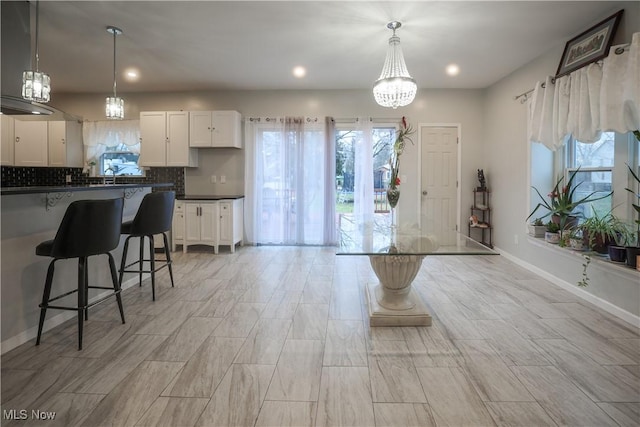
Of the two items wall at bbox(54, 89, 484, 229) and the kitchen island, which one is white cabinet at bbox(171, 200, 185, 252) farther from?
the kitchen island

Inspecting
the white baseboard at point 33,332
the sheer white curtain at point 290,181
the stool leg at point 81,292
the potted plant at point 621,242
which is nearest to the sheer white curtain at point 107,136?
the sheer white curtain at point 290,181

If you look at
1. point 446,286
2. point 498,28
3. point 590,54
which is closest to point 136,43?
point 498,28

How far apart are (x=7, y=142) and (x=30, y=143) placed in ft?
1.04

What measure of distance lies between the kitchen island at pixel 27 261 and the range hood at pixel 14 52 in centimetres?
104

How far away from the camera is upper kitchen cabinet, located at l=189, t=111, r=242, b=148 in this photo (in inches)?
225

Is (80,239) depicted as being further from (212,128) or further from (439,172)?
(439,172)

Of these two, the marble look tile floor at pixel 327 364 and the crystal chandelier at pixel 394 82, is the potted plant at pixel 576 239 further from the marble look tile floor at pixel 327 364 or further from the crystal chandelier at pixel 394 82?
the crystal chandelier at pixel 394 82

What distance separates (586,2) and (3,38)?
15.9 feet

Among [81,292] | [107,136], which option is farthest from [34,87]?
[107,136]

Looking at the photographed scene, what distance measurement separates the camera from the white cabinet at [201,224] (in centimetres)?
552

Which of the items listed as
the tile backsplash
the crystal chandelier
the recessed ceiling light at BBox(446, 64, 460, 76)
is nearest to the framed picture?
the recessed ceiling light at BBox(446, 64, 460, 76)

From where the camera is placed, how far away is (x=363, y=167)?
5.90m

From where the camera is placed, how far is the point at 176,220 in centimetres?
560

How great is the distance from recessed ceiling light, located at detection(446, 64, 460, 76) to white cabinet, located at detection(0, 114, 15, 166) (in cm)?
671
